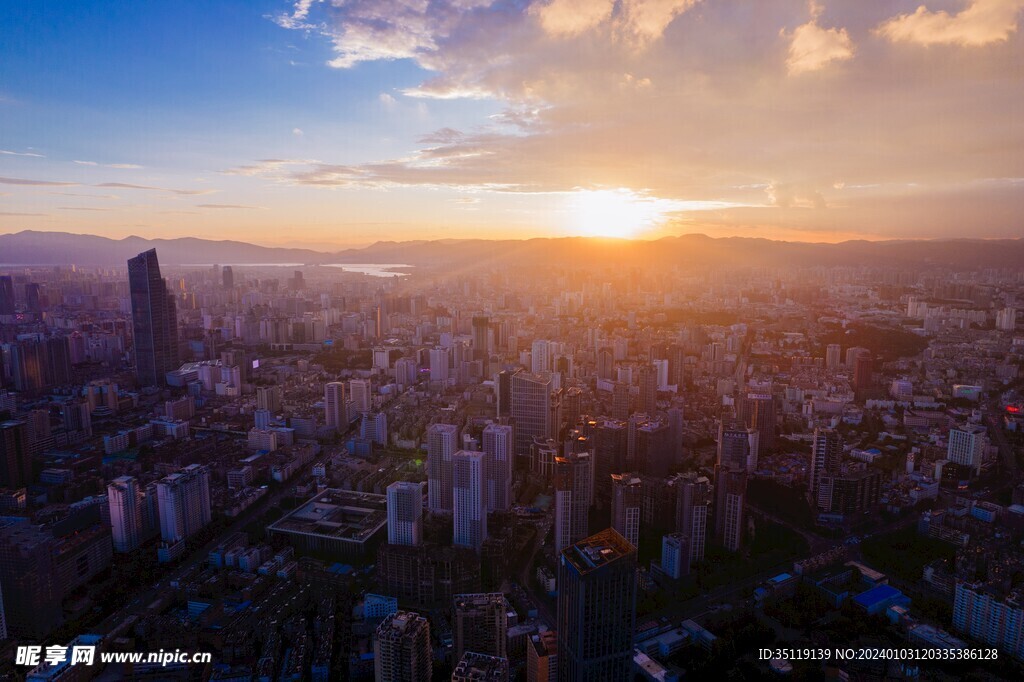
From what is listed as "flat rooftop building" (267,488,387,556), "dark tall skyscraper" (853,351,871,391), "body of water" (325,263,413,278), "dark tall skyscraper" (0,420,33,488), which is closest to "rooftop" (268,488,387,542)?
"flat rooftop building" (267,488,387,556)

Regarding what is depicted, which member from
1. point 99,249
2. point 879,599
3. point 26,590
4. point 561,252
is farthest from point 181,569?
point 561,252

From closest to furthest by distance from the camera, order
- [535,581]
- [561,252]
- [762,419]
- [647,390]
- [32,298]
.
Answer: [535,581] < [762,419] < [647,390] < [32,298] < [561,252]

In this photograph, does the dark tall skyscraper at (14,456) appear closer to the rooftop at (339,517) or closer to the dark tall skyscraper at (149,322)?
the rooftop at (339,517)

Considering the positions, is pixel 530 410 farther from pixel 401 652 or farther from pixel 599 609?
pixel 599 609

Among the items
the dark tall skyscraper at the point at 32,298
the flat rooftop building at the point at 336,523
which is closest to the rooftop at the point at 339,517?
the flat rooftop building at the point at 336,523

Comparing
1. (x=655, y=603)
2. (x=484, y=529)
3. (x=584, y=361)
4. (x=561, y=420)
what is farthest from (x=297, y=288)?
(x=655, y=603)

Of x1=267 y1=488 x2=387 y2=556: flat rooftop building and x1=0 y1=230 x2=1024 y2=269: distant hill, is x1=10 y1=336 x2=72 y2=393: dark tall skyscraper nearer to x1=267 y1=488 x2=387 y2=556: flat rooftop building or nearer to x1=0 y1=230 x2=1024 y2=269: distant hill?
x1=0 y1=230 x2=1024 y2=269: distant hill
